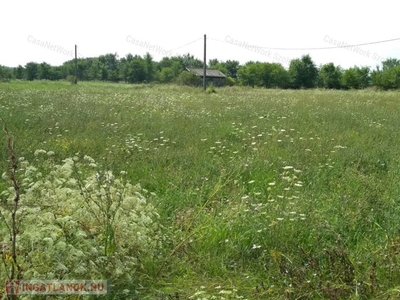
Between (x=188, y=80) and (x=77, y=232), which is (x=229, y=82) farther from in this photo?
(x=77, y=232)

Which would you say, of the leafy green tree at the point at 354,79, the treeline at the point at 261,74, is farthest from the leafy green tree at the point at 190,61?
the leafy green tree at the point at 354,79

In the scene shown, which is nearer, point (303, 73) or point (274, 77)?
point (303, 73)

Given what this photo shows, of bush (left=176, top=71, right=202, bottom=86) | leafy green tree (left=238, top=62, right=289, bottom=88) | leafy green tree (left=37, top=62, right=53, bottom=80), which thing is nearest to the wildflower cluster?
bush (left=176, top=71, right=202, bottom=86)

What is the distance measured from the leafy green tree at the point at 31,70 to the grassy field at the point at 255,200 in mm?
80683

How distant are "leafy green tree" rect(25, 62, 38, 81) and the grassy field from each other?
8068cm

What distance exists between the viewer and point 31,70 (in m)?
83.7

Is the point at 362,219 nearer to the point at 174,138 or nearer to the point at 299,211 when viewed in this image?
the point at 299,211

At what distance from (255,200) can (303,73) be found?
6589 cm

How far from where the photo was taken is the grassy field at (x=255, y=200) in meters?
2.98

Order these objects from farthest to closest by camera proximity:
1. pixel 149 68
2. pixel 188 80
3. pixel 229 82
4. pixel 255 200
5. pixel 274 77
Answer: pixel 149 68
pixel 229 82
pixel 274 77
pixel 188 80
pixel 255 200

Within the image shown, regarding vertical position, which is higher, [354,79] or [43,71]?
[43,71]

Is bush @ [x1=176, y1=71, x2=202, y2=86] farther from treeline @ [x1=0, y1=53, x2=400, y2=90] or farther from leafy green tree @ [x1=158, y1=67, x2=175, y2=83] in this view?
leafy green tree @ [x1=158, y1=67, x2=175, y2=83]

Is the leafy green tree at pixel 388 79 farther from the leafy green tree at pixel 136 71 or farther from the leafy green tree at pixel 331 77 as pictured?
the leafy green tree at pixel 136 71

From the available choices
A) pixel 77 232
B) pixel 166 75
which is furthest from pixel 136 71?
pixel 77 232
